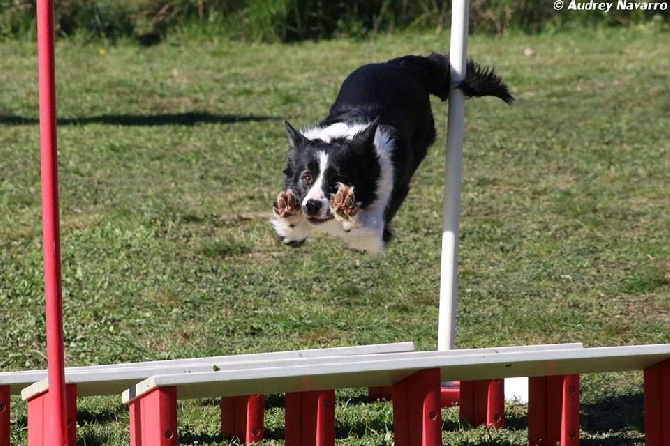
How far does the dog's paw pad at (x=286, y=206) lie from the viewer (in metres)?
5.25

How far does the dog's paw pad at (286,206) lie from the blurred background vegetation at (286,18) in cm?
1237

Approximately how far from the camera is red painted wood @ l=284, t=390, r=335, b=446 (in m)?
4.59

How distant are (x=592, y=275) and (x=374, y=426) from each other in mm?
3025

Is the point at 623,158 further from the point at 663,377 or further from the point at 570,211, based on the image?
the point at 663,377

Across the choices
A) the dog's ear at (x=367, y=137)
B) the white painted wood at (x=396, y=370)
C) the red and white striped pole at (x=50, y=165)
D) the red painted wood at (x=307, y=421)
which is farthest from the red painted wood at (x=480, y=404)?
the red and white striped pole at (x=50, y=165)

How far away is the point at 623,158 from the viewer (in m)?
11.3

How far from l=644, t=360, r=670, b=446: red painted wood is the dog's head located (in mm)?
1449

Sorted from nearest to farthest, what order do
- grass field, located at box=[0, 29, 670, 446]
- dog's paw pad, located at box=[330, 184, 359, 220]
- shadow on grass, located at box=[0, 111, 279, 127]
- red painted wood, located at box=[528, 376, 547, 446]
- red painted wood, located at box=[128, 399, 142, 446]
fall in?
red painted wood, located at box=[128, 399, 142, 446] → red painted wood, located at box=[528, 376, 547, 446] → dog's paw pad, located at box=[330, 184, 359, 220] → grass field, located at box=[0, 29, 670, 446] → shadow on grass, located at box=[0, 111, 279, 127]

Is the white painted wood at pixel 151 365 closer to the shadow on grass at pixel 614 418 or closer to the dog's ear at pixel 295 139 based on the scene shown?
the dog's ear at pixel 295 139

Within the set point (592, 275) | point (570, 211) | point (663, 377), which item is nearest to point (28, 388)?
point (663, 377)

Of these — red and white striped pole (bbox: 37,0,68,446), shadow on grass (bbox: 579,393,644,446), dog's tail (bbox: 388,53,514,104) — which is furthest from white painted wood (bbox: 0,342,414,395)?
dog's tail (bbox: 388,53,514,104)

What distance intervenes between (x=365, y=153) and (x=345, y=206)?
38cm

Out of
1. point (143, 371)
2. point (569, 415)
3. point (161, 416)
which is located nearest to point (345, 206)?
point (143, 371)

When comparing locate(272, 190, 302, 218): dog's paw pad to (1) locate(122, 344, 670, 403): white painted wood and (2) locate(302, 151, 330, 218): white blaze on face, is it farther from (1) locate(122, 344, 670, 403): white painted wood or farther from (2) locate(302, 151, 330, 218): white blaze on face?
(1) locate(122, 344, 670, 403): white painted wood
